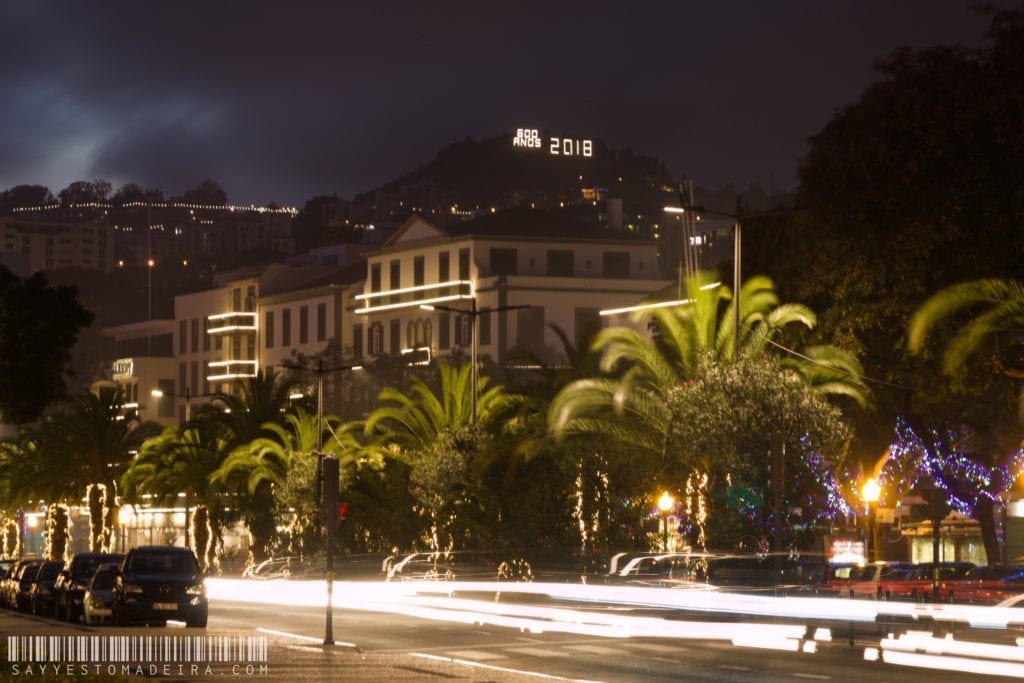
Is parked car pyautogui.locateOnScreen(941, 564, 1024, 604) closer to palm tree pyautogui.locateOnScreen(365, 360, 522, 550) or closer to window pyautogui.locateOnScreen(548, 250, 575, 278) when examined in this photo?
palm tree pyautogui.locateOnScreen(365, 360, 522, 550)

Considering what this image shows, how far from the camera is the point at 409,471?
241 ft

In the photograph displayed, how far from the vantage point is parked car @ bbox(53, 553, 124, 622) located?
44.8 m

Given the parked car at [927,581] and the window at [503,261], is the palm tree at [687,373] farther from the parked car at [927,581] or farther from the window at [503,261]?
the window at [503,261]

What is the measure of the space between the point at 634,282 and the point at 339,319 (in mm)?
23415

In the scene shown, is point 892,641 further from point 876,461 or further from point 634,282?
point 634,282

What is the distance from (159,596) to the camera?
1625 inches

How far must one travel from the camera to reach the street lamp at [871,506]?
2249 inches

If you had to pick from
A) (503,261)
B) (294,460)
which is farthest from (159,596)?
(503,261)

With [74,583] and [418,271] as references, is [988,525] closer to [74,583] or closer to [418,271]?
[74,583]

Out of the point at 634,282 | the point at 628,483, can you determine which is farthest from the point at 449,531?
the point at 634,282

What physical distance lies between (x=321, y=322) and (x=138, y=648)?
100181 millimetres

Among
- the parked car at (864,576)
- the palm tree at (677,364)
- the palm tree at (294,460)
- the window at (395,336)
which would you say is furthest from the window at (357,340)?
the parked car at (864,576)

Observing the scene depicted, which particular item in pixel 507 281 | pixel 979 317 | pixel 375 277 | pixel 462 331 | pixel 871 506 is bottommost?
pixel 871 506

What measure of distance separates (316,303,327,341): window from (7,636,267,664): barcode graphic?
9553 centimetres
